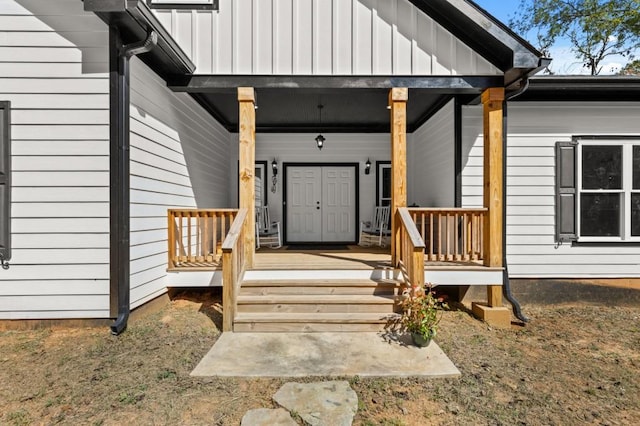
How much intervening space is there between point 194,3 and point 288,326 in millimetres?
4165

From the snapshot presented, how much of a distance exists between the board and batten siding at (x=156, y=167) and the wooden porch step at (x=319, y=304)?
1.22 m

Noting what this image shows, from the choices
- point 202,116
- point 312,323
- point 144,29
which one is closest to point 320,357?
point 312,323

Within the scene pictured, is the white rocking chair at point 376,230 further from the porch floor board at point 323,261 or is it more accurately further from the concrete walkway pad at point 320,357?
the concrete walkway pad at point 320,357

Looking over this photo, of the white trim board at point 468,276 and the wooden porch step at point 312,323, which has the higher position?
the white trim board at point 468,276

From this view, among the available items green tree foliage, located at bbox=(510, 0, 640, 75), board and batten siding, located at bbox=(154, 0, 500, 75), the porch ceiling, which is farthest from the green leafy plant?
green tree foliage, located at bbox=(510, 0, 640, 75)

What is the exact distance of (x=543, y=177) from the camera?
511cm

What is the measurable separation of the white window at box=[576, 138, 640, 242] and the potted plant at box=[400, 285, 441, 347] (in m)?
3.31

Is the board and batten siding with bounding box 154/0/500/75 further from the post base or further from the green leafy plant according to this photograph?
the post base

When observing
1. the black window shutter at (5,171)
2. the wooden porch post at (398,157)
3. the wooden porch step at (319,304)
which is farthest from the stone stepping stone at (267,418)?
the black window shutter at (5,171)

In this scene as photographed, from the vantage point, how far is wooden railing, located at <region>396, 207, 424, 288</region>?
3.73 m

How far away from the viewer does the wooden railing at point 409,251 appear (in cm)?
373

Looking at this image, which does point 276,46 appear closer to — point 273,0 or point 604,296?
point 273,0

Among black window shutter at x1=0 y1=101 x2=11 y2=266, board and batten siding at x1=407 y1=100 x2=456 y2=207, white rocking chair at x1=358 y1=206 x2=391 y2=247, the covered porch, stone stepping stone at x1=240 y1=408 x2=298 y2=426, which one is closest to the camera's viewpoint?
stone stepping stone at x1=240 y1=408 x2=298 y2=426

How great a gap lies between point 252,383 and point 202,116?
15.9ft
